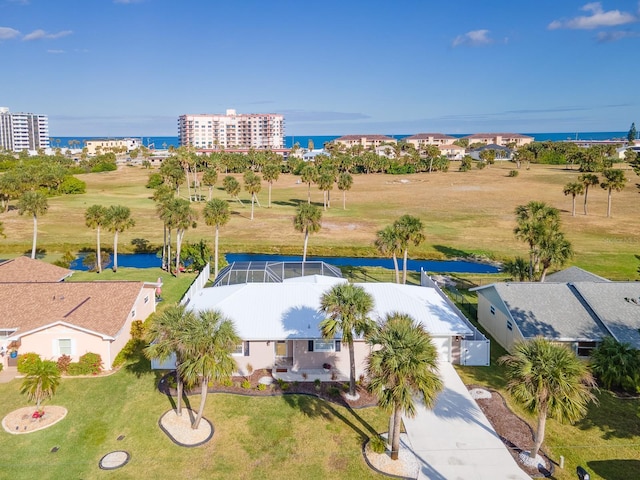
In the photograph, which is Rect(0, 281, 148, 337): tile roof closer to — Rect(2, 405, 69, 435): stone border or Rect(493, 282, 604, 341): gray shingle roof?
Rect(2, 405, 69, 435): stone border

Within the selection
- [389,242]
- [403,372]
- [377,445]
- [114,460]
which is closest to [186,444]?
[114,460]

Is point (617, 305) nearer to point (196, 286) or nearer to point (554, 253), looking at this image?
point (554, 253)

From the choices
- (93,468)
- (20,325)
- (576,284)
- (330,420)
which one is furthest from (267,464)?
(576,284)

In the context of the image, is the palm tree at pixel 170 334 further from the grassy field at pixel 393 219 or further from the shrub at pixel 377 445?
the grassy field at pixel 393 219

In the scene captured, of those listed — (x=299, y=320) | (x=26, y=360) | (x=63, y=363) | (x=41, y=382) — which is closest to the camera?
(x=41, y=382)

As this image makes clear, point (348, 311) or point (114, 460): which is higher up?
point (348, 311)

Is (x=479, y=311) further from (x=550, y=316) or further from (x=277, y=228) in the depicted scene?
(x=277, y=228)

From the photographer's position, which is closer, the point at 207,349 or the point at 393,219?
the point at 207,349
